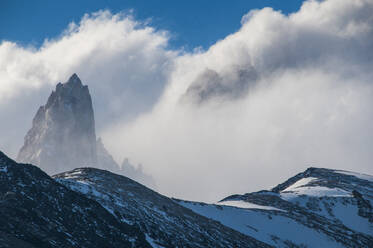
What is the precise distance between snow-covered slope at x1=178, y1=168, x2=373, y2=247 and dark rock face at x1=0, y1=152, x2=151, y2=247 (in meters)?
41.7

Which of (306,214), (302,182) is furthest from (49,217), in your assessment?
(302,182)

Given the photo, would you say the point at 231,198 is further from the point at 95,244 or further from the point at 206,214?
the point at 95,244

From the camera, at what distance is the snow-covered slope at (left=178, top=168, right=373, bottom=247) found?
378ft

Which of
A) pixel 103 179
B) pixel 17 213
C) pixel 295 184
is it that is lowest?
pixel 17 213

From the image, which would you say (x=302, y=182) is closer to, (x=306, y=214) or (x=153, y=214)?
(x=306, y=214)

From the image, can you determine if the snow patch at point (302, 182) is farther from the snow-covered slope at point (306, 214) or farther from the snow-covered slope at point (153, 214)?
the snow-covered slope at point (153, 214)

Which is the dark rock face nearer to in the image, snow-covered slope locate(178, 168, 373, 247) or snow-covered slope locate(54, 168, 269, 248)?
snow-covered slope locate(54, 168, 269, 248)

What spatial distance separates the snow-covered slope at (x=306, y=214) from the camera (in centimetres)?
11512

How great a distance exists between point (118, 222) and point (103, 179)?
30.7 meters

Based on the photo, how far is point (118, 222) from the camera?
249 feet

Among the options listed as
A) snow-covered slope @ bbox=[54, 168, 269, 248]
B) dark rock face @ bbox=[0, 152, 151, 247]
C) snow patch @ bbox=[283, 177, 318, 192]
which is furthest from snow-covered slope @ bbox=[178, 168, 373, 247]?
dark rock face @ bbox=[0, 152, 151, 247]

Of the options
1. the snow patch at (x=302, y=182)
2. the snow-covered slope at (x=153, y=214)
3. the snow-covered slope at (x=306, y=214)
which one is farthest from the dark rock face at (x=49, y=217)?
the snow patch at (x=302, y=182)

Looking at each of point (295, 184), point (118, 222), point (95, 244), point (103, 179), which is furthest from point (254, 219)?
point (295, 184)

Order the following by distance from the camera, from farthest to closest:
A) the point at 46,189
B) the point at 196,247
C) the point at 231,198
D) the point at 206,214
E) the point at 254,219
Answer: the point at 231,198 < the point at 254,219 < the point at 206,214 < the point at 196,247 < the point at 46,189
